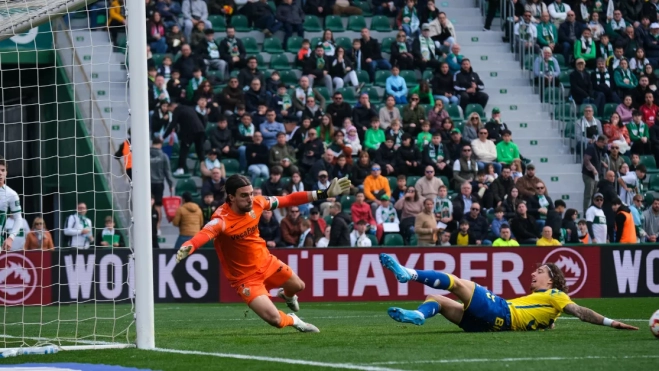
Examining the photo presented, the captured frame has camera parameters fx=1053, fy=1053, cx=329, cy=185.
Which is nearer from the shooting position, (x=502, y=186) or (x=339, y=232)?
(x=339, y=232)

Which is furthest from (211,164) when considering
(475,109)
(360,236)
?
(475,109)

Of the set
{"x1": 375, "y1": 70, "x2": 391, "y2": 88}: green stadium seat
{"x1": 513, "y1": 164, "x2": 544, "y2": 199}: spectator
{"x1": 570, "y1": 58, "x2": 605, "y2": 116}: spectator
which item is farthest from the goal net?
{"x1": 570, "y1": 58, "x2": 605, "y2": 116}: spectator

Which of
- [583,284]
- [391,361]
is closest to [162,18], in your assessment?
[583,284]

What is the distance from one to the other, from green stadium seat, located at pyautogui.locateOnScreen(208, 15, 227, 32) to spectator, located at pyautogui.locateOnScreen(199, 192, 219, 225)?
633 centimetres

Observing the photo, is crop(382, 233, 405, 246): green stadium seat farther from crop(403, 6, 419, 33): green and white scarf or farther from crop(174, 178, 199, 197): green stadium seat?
crop(403, 6, 419, 33): green and white scarf

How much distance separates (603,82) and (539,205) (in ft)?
18.9

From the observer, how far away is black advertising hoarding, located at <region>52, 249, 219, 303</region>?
18.7 meters

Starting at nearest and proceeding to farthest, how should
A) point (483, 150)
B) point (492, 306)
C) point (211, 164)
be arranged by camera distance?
point (492, 306) → point (211, 164) → point (483, 150)

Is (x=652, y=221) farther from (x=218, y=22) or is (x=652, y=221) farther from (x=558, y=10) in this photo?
(x=218, y=22)

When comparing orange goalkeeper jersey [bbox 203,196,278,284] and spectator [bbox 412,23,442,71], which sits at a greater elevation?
spectator [bbox 412,23,442,71]

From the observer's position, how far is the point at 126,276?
61.9ft

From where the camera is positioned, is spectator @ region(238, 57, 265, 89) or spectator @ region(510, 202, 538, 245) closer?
spectator @ region(510, 202, 538, 245)

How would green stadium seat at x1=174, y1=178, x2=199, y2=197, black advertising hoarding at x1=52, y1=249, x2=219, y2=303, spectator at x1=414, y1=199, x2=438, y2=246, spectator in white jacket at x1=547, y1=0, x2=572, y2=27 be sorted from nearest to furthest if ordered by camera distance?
1. black advertising hoarding at x1=52, y1=249, x2=219, y2=303
2. spectator at x1=414, y1=199, x2=438, y2=246
3. green stadium seat at x1=174, y1=178, x2=199, y2=197
4. spectator in white jacket at x1=547, y1=0, x2=572, y2=27

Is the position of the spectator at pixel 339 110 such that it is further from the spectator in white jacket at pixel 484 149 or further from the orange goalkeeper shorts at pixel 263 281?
the orange goalkeeper shorts at pixel 263 281
